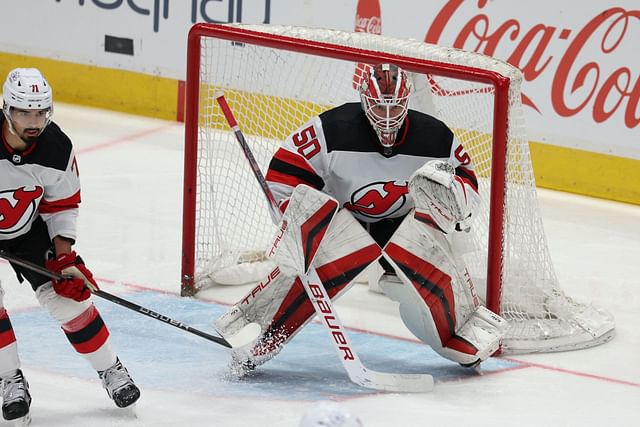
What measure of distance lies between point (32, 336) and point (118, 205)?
156cm

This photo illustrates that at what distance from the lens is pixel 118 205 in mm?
5562

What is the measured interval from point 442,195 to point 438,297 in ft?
1.00

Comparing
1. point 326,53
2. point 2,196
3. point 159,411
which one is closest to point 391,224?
point 326,53

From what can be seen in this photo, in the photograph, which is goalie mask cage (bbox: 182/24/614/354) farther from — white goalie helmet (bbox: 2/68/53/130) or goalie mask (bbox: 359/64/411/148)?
white goalie helmet (bbox: 2/68/53/130)

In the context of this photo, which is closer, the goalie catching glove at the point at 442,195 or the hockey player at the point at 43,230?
the hockey player at the point at 43,230

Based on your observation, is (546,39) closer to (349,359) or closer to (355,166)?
(355,166)

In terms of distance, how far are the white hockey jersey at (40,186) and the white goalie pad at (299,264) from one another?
0.62 metres

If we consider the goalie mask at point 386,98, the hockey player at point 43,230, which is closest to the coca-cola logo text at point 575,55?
the goalie mask at point 386,98

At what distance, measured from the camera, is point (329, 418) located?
2.16 metres

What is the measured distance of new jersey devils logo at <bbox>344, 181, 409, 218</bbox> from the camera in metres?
3.95

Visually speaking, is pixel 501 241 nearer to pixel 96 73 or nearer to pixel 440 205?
pixel 440 205

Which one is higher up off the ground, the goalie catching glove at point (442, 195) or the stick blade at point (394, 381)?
the goalie catching glove at point (442, 195)

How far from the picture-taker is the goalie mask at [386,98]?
3762 millimetres

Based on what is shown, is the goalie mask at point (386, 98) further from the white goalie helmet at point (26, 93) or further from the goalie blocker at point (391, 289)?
the white goalie helmet at point (26, 93)
